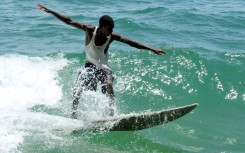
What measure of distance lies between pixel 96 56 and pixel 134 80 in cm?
305

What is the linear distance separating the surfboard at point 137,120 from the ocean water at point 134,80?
294 millimetres

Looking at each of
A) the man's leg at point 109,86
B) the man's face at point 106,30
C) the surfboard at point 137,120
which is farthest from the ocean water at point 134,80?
the man's face at point 106,30

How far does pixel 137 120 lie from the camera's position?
6465mm

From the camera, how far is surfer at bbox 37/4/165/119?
21.7 ft

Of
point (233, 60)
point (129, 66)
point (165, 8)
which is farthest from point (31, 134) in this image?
point (165, 8)

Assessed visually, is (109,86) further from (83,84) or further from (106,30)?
(106,30)

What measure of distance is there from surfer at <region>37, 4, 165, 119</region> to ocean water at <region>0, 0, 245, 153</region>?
0.44 m

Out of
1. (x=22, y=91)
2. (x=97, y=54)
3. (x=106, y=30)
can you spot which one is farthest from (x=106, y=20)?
(x=22, y=91)

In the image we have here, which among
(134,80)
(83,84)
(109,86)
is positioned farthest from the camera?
(134,80)

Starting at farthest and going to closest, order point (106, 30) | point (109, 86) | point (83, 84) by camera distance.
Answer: point (83, 84) → point (109, 86) → point (106, 30)

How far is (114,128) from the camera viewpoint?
6.66 meters

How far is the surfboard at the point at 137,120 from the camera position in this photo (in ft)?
20.6

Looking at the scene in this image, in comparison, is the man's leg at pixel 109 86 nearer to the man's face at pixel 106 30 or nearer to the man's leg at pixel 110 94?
the man's leg at pixel 110 94

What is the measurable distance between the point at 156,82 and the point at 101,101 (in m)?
2.45
